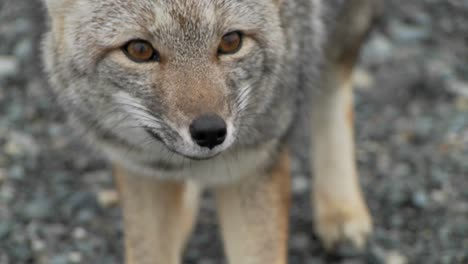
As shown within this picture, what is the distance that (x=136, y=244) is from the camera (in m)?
5.04

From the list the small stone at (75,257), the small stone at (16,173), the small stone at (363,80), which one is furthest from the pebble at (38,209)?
the small stone at (363,80)

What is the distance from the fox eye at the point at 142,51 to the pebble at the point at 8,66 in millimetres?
3452

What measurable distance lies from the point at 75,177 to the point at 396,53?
9.32 feet

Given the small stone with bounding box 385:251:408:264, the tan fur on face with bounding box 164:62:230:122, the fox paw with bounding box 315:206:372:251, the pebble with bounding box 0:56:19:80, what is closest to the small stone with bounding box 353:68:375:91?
the fox paw with bounding box 315:206:372:251

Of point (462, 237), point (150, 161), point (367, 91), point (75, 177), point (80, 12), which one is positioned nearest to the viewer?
point (80, 12)

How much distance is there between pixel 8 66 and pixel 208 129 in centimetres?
393

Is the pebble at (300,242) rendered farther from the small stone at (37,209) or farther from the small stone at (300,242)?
the small stone at (37,209)

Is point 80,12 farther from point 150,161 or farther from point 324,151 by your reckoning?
point 324,151

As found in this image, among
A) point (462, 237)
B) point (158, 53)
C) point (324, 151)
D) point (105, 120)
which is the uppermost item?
point (158, 53)

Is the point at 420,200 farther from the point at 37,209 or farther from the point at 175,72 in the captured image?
the point at 175,72

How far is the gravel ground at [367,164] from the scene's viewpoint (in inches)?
226

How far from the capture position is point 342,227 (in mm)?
5922

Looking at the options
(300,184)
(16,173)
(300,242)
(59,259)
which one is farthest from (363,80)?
(59,259)

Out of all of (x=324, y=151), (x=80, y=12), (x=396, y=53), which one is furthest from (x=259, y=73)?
(x=396, y=53)
